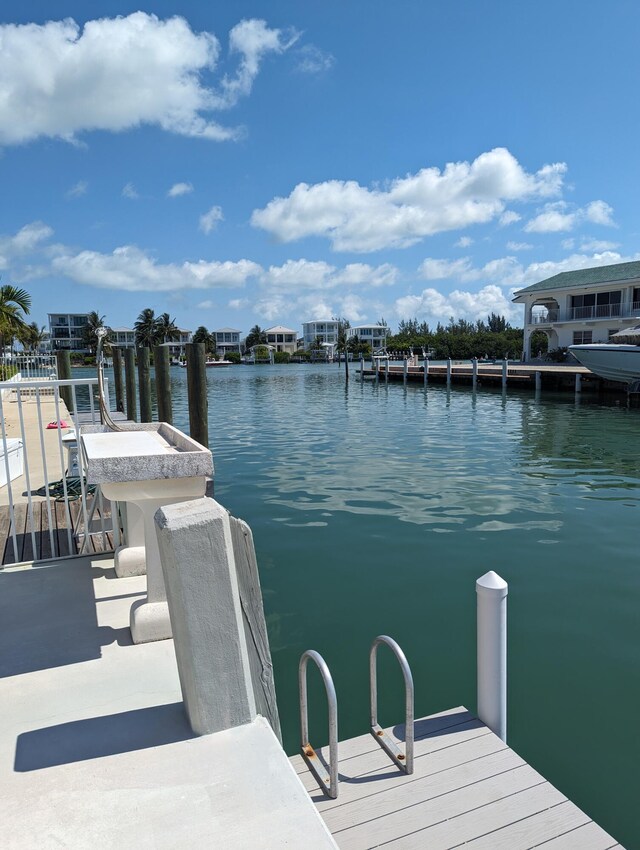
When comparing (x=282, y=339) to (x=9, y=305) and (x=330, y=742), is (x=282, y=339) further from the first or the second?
(x=330, y=742)

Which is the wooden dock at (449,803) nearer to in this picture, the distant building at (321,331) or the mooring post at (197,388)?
the mooring post at (197,388)

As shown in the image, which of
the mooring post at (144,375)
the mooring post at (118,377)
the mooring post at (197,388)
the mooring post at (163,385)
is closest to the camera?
the mooring post at (197,388)

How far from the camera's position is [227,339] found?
162 m

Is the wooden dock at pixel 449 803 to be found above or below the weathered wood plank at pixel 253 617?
below

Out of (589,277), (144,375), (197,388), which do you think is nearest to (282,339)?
(589,277)

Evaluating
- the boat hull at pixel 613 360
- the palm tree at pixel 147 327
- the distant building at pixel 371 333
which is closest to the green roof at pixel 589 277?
the boat hull at pixel 613 360

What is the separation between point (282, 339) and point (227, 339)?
1501 cm

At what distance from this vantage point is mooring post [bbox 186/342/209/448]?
7.14 metres

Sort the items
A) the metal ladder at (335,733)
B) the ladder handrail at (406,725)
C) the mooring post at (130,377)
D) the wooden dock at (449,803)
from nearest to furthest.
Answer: the wooden dock at (449,803)
the metal ladder at (335,733)
the ladder handrail at (406,725)
the mooring post at (130,377)

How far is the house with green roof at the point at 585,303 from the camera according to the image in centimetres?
4203

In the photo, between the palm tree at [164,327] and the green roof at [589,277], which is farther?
the palm tree at [164,327]

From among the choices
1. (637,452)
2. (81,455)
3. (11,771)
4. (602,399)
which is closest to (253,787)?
(11,771)

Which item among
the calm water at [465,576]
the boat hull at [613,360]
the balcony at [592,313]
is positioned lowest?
the calm water at [465,576]

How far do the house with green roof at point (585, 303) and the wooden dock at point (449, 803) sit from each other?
43303 millimetres
